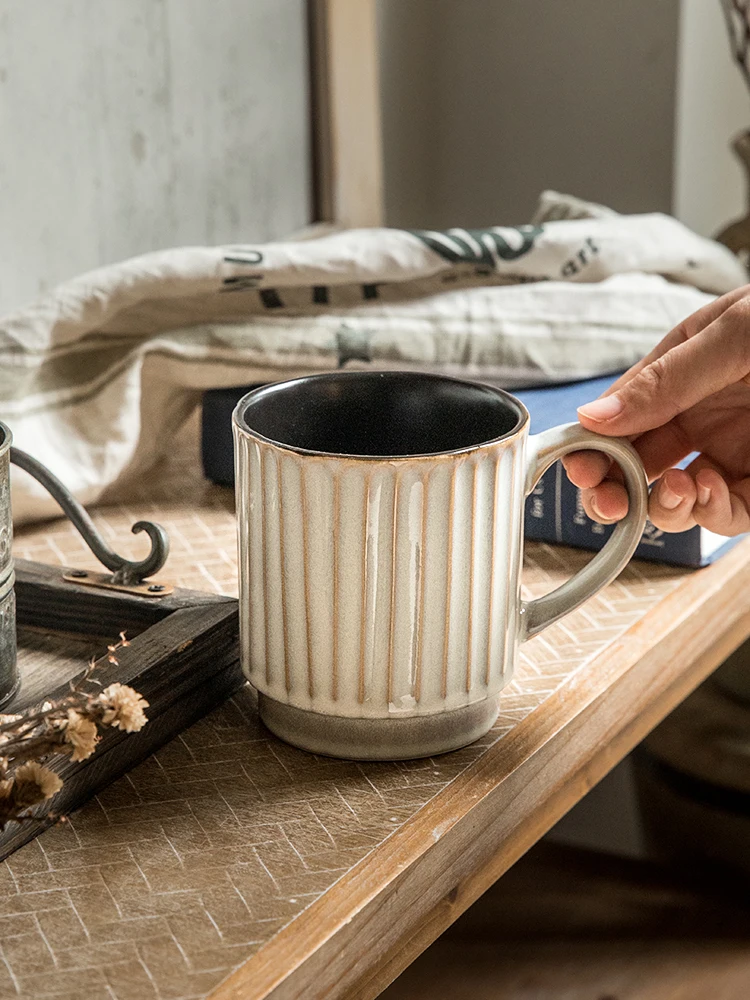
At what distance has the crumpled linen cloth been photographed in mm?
757

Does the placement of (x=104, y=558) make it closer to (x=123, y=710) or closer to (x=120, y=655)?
(x=120, y=655)

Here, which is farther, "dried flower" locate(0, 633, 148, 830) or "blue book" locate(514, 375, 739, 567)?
"blue book" locate(514, 375, 739, 567)

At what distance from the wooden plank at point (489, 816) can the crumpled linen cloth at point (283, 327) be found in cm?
21

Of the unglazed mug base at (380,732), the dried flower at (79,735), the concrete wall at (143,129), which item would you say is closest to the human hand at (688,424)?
the unglazed mug base at (380,732)

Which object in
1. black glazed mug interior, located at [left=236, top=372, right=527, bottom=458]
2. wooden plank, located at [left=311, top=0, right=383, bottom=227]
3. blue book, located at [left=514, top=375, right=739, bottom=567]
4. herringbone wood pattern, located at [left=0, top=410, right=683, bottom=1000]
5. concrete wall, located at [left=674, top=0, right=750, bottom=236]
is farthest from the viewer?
concrete wall, located at [left=674, top=0, right=750, bottom=236]

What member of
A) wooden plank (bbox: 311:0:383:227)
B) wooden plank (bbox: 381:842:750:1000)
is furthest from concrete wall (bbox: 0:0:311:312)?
wooden plank (bbox: 381:842:750:1000)

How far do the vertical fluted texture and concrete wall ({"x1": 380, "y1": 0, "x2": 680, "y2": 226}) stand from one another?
36.2 inches

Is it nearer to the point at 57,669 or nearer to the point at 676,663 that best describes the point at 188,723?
the point at 57,669

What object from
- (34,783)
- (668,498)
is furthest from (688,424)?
(34,783)

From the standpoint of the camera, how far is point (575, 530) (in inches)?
27.9

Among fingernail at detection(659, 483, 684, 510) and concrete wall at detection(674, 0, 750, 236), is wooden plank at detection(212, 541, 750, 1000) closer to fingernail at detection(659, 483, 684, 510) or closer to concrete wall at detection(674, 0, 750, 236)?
fingernail at detection(659, 483, 684, 510)

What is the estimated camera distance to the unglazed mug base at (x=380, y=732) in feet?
1.55

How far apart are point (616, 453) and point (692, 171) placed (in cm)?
92

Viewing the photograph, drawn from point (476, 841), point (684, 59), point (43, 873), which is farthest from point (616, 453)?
point (684, 59)
